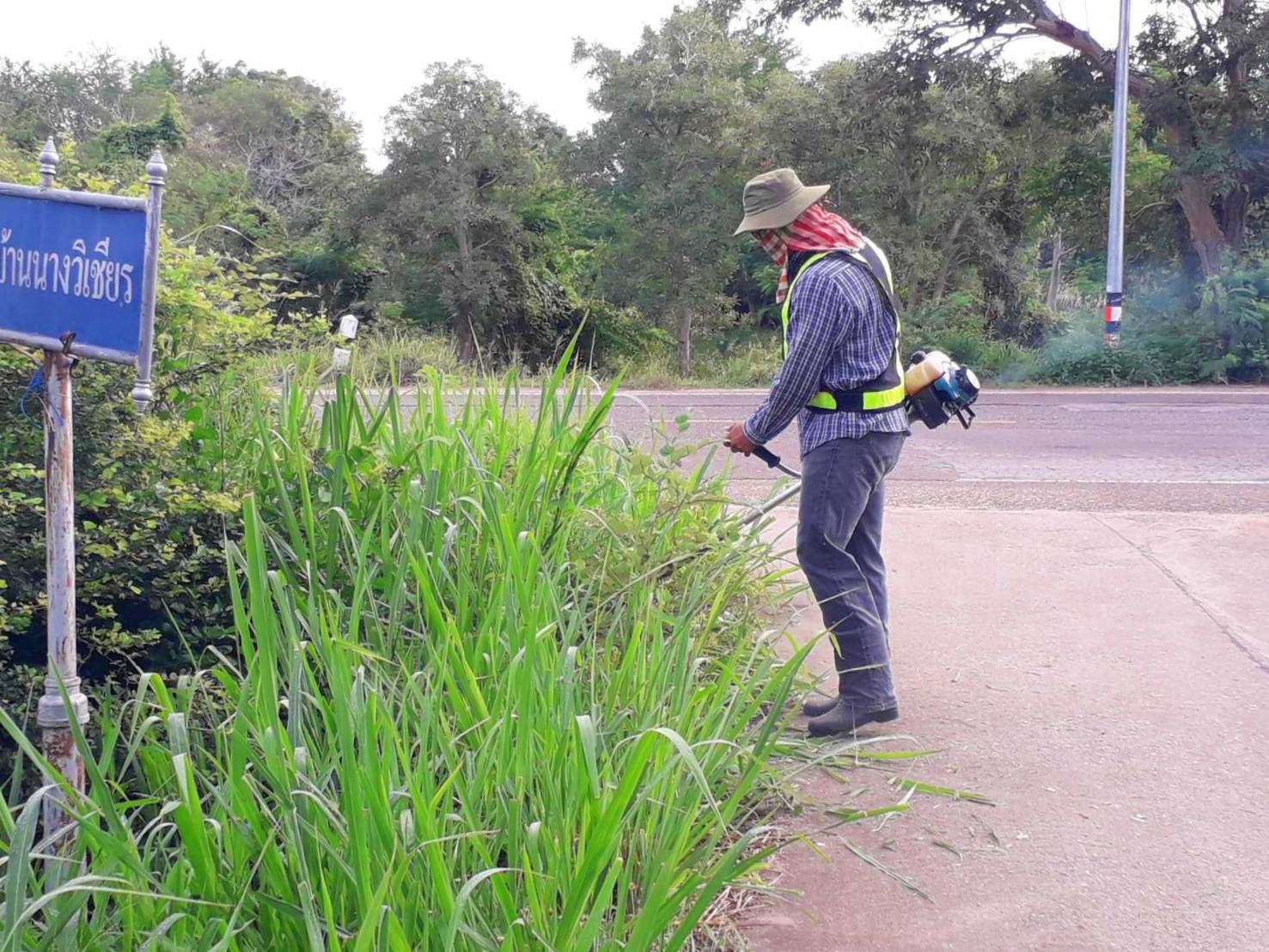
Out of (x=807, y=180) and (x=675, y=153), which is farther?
(x=675, y=153)

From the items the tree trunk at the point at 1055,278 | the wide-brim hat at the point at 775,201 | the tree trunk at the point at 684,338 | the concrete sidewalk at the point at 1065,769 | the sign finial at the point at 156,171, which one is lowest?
the concrete sidewalk at the point at 1065,769

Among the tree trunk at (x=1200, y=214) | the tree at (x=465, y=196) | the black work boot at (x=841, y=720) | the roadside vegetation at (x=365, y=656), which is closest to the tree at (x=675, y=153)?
the tree at (x=465, y=196)

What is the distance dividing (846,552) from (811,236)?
1.01 metres

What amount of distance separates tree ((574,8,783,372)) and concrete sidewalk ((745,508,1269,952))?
1839 centimetres

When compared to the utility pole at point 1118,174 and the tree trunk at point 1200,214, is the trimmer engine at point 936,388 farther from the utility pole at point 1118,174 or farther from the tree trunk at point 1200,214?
the tree trunk at point 1200,214

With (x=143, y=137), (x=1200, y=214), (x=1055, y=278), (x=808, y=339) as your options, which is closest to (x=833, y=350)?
(x=808, y=339)

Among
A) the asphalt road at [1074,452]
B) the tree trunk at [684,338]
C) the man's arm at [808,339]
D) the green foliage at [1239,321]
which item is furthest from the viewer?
the tree trunk at [684,338]

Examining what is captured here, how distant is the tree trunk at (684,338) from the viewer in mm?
24736

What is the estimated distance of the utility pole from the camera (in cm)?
1925

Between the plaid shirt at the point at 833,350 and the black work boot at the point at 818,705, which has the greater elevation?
the plaid shirt at the point at 833,350

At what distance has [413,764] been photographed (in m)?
2.84

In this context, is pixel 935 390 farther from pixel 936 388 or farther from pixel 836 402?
pixel 836 402

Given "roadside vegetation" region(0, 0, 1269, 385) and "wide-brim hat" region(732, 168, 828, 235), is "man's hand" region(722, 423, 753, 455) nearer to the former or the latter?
"wide-brim hat" region(732, 168, 828, 235)

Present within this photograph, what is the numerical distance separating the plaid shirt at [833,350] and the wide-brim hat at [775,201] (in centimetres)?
18
